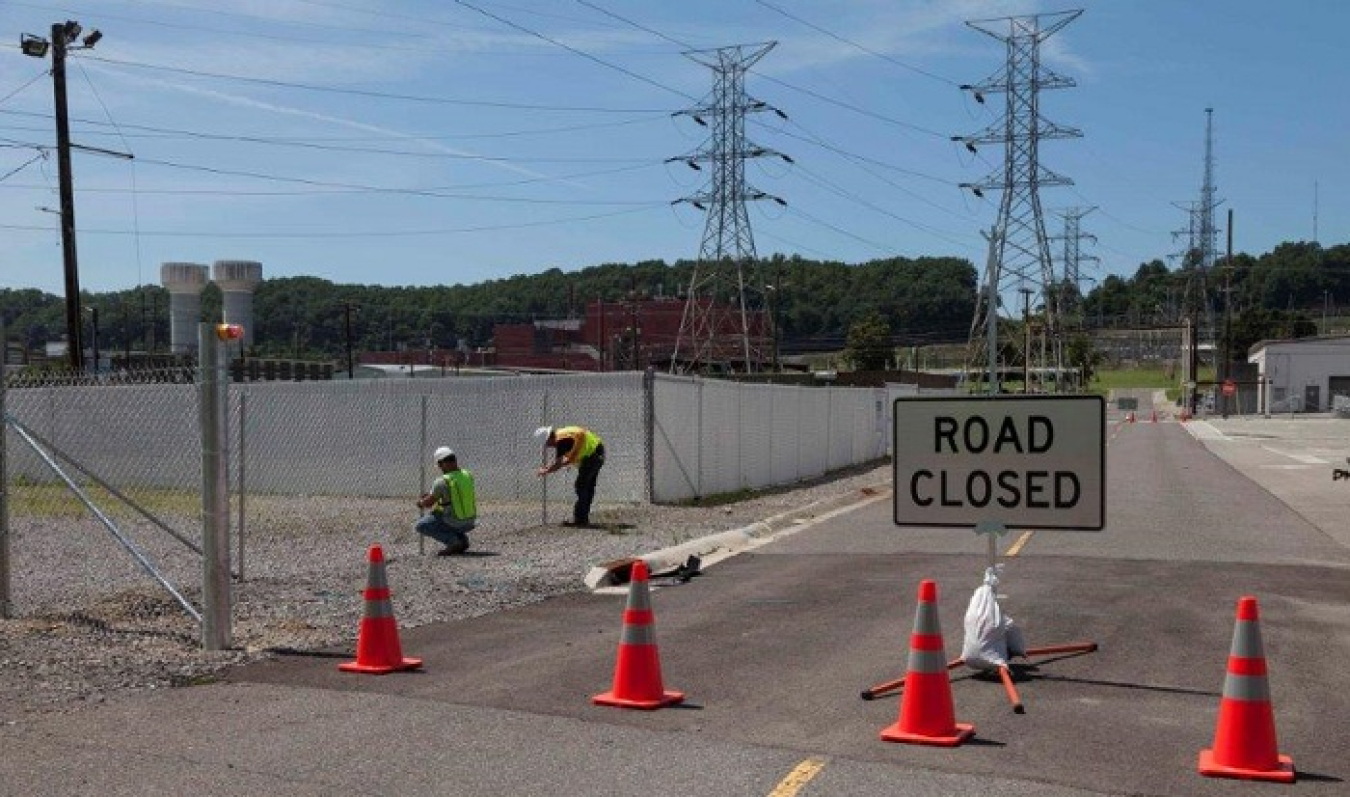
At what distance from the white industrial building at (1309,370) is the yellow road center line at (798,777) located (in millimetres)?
101339

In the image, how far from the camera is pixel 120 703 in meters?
7.91

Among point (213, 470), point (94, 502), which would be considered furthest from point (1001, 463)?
point (94, 502)

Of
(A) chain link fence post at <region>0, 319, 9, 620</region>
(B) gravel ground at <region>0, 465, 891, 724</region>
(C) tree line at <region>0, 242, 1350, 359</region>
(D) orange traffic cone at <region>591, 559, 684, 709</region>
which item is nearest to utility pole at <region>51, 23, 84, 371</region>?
(B) gravel ground at <region>0, 465, 891, 724</region>

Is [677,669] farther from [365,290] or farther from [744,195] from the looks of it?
[365,290]

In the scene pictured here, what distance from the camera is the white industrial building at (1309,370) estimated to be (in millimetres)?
100500

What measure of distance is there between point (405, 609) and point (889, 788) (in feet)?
20.5

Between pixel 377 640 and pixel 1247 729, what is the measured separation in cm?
518

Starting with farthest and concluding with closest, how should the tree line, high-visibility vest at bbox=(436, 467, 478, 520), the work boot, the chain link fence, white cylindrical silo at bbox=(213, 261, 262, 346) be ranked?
the tree line, white cylindrical silo at bbox=(213, 261, 262, 346), the chain link fence, the work boot, high-visibility vest at bbox=(436, 467, 478, 520)

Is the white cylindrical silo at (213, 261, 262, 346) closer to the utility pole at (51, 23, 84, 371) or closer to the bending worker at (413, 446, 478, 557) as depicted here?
the utility pole at (51, 23, 84, 371)

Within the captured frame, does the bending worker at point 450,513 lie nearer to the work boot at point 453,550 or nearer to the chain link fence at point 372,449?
the work boot at point 453,550

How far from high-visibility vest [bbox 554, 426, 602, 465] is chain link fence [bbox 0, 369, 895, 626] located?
2.33 feet

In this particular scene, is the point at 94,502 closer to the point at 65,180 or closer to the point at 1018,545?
the point at 65,180

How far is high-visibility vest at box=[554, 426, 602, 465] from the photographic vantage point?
18195 millimetres

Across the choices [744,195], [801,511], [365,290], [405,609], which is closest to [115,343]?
[365,290]
